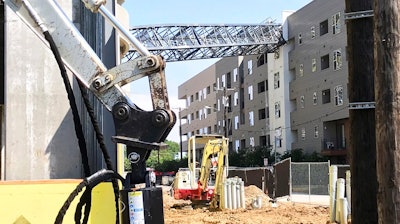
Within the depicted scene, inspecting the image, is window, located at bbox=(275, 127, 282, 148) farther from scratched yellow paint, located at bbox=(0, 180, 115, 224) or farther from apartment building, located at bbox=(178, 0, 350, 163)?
scratched yellow paint, located at bbox=(0, 180, 115, 224)

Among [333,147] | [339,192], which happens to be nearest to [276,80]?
[333,147]

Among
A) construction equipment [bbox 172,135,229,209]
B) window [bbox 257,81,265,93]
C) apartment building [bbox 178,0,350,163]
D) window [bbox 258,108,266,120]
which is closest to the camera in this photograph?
construction equipment [bbox 172,135,229,209]

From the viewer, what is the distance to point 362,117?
4945mm

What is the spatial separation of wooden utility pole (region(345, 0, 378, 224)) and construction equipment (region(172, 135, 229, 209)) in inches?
752

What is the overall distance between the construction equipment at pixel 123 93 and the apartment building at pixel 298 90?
4132 cm

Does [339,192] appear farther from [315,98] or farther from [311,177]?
[315,98]

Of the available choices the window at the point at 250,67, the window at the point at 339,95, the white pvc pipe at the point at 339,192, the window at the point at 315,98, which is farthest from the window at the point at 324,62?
the white pvc pipe at the point at 339,192

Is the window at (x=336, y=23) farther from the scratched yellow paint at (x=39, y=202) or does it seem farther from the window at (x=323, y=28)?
the scratched yellow paint at (x=39, y=202)

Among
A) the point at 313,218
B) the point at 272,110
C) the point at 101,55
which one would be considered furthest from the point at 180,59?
the point at 101,55

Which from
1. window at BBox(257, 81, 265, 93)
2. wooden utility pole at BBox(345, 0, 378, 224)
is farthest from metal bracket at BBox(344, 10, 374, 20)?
window at BBox(257, 81, 265, 93)

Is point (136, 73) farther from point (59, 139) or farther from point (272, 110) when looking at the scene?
point (272, 110)

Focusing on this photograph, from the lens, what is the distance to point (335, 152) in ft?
155

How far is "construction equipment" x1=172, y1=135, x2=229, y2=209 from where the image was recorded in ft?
80.1

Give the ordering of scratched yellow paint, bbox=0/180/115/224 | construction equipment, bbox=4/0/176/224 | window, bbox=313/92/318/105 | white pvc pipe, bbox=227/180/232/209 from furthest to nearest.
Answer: window, bbox=313/92/318/105 < white pvc pipe, bbox=227/180/232/209 < scratched yellow paint, bbox=0/180/115/224 < construction equipment, bbox=4/0/176/224
